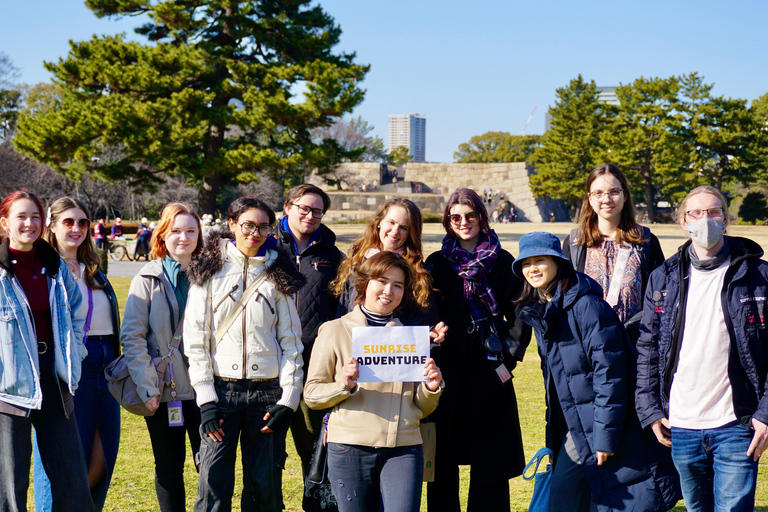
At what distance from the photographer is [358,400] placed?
2.65 meters

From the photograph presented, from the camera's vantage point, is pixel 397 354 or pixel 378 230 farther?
pixel 378 230

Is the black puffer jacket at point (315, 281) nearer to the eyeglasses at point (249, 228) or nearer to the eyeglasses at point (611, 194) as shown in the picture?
the eyeglasses at point (249, 228)

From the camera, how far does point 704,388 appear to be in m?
2.56

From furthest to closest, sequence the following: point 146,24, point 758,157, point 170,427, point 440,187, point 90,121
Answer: point 440,187 < point 758,157 < point 146,24 < point 90,121 < point 170,427

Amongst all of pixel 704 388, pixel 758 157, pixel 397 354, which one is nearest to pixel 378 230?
pixel 397 354

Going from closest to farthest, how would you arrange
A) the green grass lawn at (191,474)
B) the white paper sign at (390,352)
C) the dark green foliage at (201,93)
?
the white paper sign at (390,352) → the green grass lawn at (191,474) → the dark green foliage at (201,93)

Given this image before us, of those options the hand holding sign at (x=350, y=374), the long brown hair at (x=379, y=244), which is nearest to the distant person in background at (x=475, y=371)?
the long brown hair at (x=379, y=244)

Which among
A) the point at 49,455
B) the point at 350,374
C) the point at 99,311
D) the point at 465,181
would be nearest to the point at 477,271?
the point at 350,374

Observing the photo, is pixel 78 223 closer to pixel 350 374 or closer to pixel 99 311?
pixel 99 311

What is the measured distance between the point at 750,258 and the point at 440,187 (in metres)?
50.3

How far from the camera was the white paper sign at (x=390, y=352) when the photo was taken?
259cm

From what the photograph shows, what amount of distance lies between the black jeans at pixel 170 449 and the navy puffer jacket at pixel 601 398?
1.65 meters

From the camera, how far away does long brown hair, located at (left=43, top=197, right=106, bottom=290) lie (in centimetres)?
323

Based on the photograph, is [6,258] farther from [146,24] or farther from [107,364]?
[146,24]
